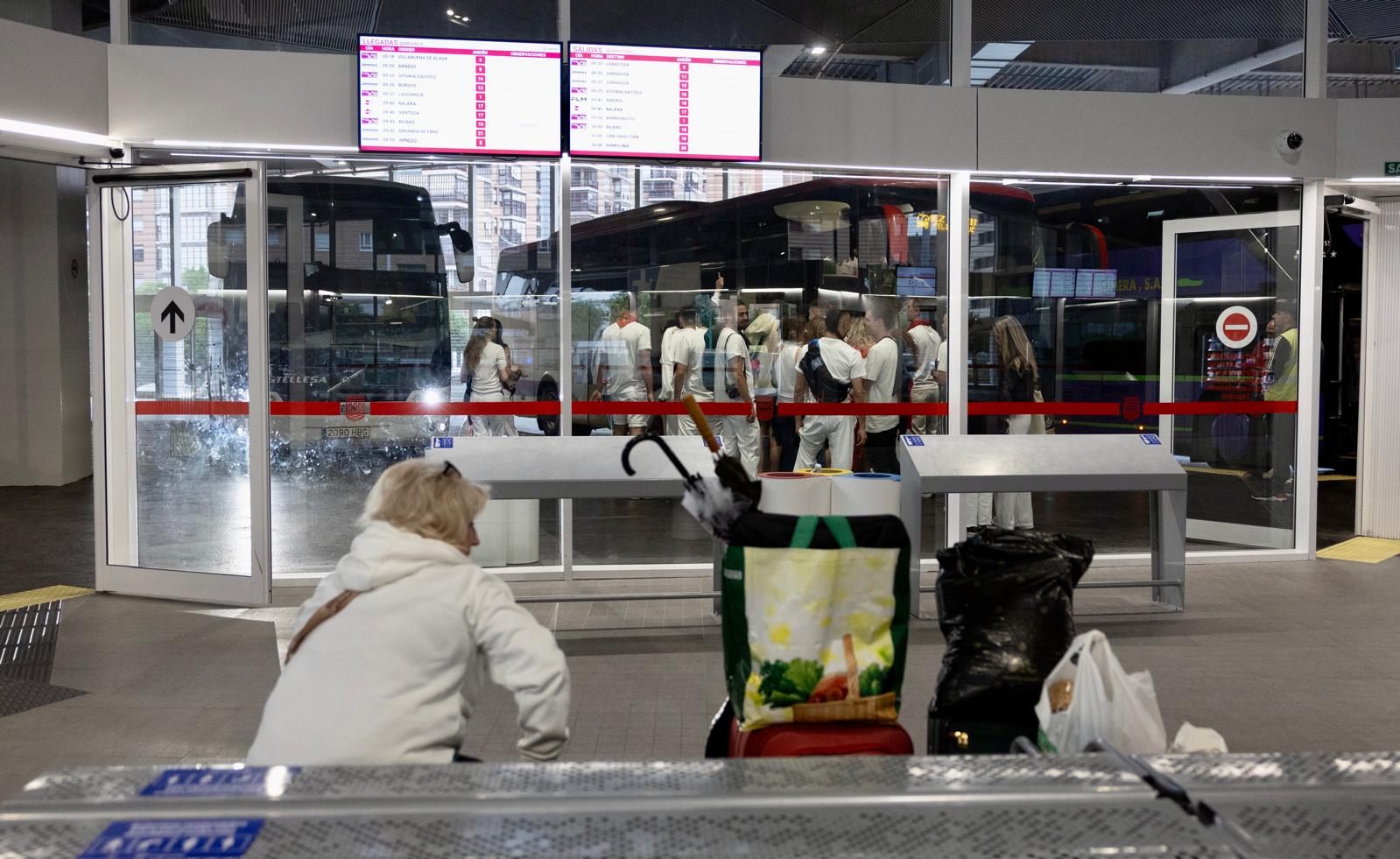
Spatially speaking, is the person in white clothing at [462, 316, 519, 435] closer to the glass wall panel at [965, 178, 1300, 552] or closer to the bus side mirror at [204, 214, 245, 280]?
the bus side mirror at [204, 214, 245, 280]

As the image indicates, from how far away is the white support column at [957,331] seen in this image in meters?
7.71

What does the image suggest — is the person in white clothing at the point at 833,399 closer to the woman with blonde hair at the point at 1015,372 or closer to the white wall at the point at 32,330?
the woman with blonde hair at the point at 1015,372

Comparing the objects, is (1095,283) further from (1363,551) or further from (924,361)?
(1363,551)

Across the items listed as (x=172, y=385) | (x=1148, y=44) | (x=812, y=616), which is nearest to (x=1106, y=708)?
(x=812, y=616)

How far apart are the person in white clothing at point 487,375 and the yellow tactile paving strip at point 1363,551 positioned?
5.76 metres

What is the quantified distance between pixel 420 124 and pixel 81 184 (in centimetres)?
829

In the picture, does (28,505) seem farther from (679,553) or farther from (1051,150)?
(1051,150)

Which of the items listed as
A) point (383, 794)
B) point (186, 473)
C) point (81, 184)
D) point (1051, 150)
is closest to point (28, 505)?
point (81, 184)

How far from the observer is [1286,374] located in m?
8.08

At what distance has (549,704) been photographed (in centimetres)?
210

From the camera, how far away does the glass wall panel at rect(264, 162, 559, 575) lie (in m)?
7.12

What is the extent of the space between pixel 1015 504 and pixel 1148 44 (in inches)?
130

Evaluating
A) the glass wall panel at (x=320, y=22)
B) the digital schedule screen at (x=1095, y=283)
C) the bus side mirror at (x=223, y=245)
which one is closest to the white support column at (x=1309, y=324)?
the digital schedule screen at (x=1095, y=283)

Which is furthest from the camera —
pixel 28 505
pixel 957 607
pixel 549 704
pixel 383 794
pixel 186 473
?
pixel 28 505
